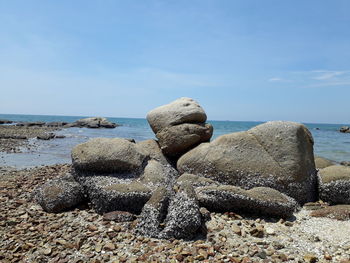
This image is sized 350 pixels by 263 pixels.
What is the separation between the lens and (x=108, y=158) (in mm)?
8297

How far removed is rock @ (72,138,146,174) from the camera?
27.3 ft

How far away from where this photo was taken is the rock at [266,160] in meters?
8.09

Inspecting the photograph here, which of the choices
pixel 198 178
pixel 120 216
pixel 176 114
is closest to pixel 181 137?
pixel 176 114

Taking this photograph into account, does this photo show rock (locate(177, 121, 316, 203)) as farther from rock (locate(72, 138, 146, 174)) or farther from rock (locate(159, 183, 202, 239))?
rock (locate(159, 183, 202, 239))

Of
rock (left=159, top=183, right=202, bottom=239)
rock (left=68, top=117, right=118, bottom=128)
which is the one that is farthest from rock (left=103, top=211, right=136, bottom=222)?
rock (left=68, top=117, right=118, bottom=128)

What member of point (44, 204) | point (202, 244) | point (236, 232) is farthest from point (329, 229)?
point (44, 204)

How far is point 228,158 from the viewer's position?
856cm

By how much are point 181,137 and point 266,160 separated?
116 inches

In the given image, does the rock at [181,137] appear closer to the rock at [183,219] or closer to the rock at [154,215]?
the rock at [154,215]

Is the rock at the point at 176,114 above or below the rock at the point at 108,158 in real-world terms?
above

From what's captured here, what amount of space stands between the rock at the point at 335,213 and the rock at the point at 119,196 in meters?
4.32

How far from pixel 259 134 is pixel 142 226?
4699 mm

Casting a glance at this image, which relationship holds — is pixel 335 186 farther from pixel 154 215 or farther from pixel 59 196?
pixel 59 196

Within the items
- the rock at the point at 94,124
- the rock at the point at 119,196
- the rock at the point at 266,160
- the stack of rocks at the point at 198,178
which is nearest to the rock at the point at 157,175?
the stack of rocks at the point at 198,178
